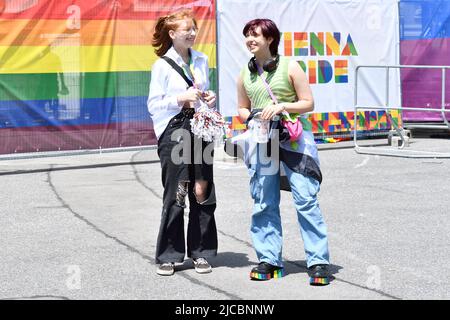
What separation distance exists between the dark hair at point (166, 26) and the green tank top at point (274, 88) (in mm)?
632

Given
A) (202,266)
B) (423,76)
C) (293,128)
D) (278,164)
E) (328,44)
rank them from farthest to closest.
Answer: (423,76), (328,44), (202,266), (278,164), (293,128)

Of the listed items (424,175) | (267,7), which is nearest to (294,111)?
(424,175)

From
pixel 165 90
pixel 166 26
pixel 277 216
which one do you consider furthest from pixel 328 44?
pixel 277 216

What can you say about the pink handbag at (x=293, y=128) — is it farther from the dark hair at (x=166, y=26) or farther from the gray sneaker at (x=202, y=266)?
the gray sneaker at (x=202, y=266)

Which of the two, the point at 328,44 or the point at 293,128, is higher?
the point at 328,44

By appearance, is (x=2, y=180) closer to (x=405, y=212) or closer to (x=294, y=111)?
(x=405, y=212)

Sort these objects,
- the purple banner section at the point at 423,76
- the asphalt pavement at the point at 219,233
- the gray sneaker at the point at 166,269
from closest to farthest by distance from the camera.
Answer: the asphalt pavement at the point at 219,233, the gray sneaker at the point at 166,269, the purple banner section at the point at 423,76

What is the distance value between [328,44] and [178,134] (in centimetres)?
877

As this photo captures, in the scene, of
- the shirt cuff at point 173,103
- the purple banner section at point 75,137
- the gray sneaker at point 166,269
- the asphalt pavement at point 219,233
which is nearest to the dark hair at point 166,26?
the shirt cuff at point 173,103

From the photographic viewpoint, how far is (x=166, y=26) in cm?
661

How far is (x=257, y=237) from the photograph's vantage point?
6.50 metres

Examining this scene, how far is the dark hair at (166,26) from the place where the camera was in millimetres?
6555

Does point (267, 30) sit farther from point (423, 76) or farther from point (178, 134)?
point (423, 76)

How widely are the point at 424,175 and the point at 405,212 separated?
2534 mm
